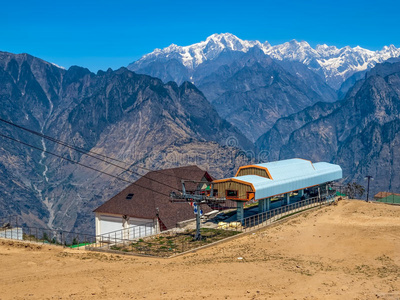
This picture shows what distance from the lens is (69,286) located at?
26.4m

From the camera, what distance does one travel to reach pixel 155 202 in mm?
49406

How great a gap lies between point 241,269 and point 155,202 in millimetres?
21188

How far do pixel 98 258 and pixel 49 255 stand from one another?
4138 millimetres

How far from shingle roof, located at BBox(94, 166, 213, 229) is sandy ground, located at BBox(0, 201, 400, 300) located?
10.2 m

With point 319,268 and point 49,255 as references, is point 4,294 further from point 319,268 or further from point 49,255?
point 319,268

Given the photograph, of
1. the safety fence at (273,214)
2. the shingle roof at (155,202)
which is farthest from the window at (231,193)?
the shingle roof at (155,202)

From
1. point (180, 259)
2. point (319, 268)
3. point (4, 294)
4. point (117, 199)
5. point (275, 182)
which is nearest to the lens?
point (4, 294)

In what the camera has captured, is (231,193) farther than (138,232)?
No

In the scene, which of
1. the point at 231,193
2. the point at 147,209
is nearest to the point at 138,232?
the point at 147,209

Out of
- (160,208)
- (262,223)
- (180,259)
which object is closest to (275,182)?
(262,223)

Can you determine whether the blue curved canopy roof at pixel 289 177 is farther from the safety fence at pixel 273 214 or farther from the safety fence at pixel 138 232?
the safety fence at pixel 138 232

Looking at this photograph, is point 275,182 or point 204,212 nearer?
point 275,182

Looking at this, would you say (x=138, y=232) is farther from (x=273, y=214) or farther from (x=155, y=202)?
(x=273, y=214)

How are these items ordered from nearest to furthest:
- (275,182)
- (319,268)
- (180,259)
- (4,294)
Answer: (4,294) < (319,268) < (180,259) < (275,182)
